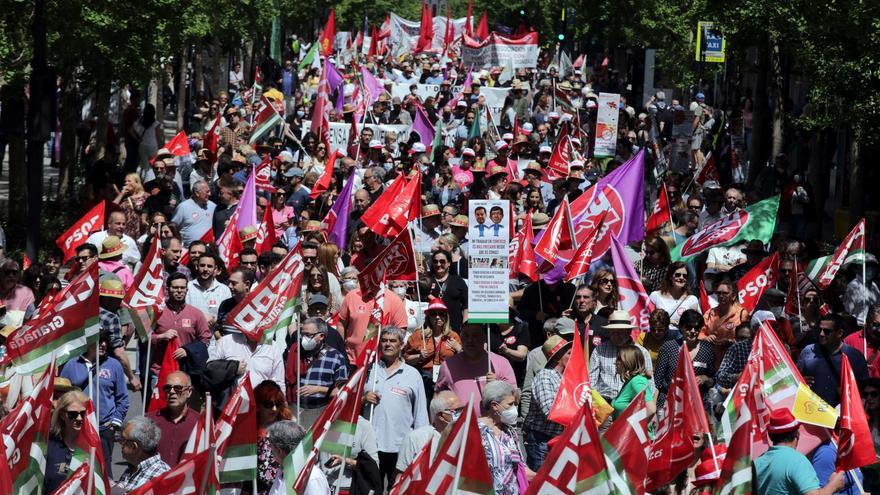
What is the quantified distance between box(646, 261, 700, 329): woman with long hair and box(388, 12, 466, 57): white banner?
49.9 metres

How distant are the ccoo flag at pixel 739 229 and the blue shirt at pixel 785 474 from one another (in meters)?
7.91

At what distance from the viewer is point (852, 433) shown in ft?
30.9

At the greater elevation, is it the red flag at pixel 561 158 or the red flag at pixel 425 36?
the red flag at pixel 425 36

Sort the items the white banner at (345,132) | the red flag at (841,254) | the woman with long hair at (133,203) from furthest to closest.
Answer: the white banner at (345,132) → the woman with long hair at (133,203) → the red flag at (841,254)

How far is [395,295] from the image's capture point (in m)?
13.3

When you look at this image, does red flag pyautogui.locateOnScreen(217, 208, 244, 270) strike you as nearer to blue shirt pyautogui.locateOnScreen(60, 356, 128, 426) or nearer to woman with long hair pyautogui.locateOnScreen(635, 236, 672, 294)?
woman with long hair pyautogui.locateOnScreen(635, 236, 672, 294)

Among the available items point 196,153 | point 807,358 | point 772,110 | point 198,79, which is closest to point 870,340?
point 807,358

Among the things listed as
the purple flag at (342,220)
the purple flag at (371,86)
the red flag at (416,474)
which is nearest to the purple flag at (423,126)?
the purple flag at (371,86)

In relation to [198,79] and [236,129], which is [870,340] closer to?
[236,129]

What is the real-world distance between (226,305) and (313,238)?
10.2ft

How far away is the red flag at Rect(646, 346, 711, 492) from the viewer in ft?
31.3

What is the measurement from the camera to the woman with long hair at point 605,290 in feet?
43.4

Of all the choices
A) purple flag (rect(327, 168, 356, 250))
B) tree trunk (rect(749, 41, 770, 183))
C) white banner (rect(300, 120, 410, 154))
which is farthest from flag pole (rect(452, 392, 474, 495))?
tree trunk (rect(749, 41, 770, 183))

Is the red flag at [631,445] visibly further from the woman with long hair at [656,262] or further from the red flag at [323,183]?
the red flag at [323,183]
